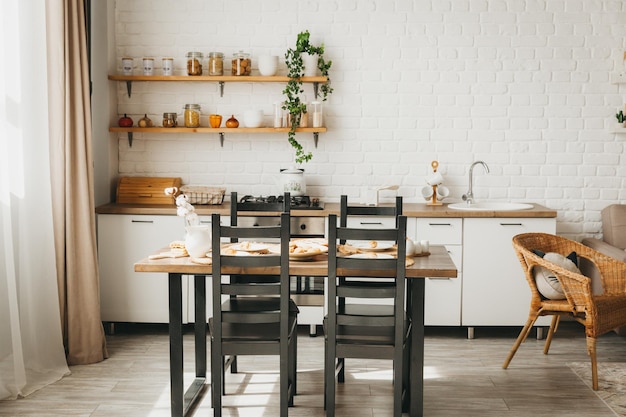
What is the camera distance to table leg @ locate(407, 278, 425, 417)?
3.44 metres

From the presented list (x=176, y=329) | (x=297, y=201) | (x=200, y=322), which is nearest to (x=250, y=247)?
(x=176, y=329)

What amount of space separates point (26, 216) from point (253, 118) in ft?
6.10

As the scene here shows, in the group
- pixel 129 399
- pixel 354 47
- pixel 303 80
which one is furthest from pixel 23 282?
pixel 354 47

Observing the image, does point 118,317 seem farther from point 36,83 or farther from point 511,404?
point 511,404

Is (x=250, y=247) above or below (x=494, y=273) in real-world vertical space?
above

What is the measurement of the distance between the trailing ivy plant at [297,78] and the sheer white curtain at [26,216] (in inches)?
70.0

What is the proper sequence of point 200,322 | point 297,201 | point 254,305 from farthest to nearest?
point 297,201, point 200,322, point 254,305

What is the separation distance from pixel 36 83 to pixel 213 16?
1.72 metres

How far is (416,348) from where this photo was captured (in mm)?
3486

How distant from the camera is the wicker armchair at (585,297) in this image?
4.05m

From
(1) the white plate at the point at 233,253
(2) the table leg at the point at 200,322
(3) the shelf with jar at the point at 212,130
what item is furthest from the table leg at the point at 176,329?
(3) the shelf with jar at the point at 212,130

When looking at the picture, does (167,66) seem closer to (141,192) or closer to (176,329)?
(141,192)

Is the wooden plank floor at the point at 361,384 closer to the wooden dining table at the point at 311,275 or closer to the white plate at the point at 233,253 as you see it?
the wooden dining table at the point at 311,275

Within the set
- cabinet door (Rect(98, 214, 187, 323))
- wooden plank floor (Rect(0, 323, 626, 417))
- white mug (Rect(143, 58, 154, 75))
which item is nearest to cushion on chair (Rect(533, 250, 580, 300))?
wooden plank floor (Rect(0, 323, 626, 417))
